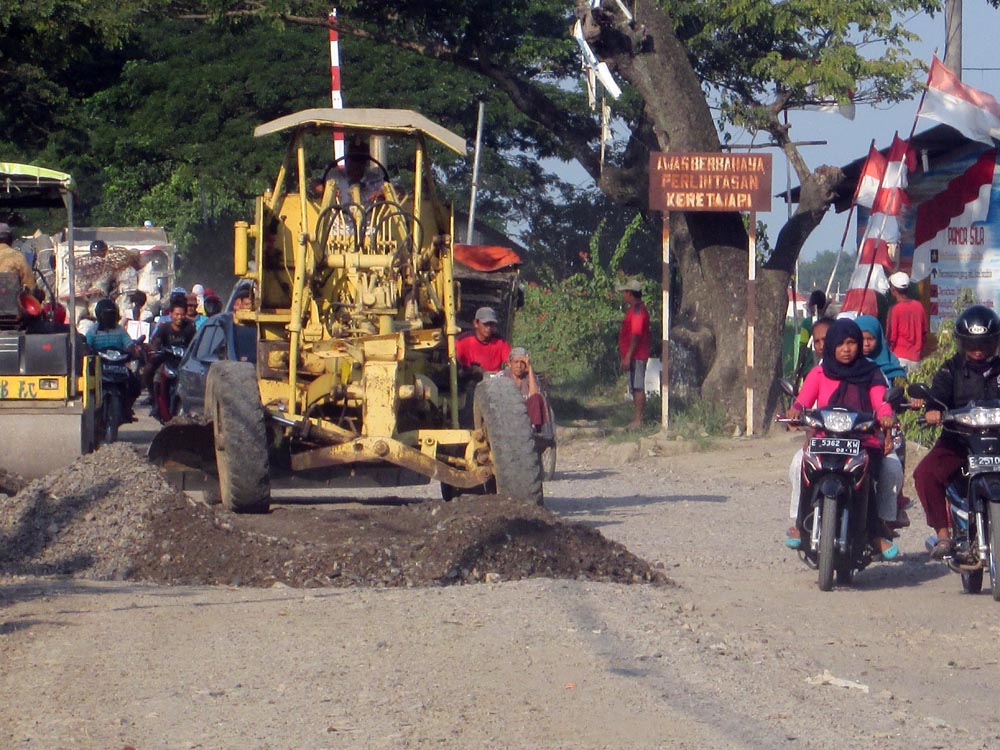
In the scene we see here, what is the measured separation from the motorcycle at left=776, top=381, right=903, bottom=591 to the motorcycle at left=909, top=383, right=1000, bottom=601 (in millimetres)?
398

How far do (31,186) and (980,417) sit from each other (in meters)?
8.44

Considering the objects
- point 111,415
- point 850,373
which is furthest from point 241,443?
point 111,415

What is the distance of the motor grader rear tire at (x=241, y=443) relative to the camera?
9453 mm

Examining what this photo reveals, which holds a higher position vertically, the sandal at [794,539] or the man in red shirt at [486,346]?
the man in red shirt at [486,346]

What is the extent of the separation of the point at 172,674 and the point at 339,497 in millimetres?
7181

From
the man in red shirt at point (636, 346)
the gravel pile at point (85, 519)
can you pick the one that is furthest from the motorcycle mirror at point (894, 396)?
the man in red shirt at point (636, 346)

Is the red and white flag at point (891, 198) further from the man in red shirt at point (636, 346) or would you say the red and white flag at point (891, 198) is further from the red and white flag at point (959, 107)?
the man in red shirt at point (636, 346)

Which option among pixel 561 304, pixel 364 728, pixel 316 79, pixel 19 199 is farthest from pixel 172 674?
pixel 316 79

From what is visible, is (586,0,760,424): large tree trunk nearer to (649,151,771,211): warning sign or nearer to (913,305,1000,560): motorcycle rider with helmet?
(649,151,771,211): warning sign

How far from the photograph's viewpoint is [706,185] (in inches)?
684

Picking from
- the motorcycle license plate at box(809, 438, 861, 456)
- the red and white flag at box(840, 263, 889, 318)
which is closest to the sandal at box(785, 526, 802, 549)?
the motorcycle license plate at box(809, 438, 861, 456)

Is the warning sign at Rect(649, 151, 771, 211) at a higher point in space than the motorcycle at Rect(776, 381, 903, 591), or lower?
higher

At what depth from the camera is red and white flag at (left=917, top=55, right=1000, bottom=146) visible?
15539 mm

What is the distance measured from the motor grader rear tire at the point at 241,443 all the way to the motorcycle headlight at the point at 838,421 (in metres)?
3.53
